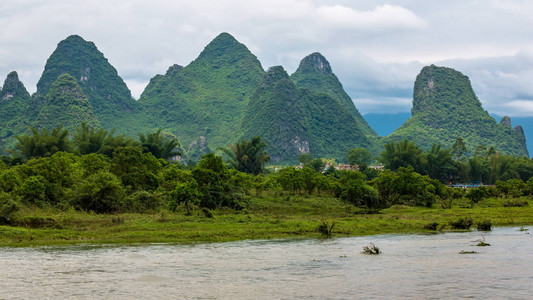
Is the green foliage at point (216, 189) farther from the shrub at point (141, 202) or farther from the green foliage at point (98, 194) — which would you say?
the green foliage at point (98, 194)

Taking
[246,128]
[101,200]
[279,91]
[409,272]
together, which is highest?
[279,91]

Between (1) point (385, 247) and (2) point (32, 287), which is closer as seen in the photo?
(2) point (32, 287)

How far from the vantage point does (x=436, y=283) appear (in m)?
17.2

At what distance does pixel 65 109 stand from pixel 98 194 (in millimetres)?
135211

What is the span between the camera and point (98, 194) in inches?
1320

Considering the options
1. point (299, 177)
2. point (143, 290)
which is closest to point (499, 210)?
point (299, 177)

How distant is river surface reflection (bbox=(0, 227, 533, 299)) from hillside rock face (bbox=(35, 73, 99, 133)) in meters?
136

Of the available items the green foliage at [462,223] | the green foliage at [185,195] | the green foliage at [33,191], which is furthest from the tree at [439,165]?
the green foliage at [33,191]

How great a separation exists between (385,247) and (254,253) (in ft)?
21.6

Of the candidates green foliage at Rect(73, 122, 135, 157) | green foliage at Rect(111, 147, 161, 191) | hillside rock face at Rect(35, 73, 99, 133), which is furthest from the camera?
hillside rock face at Rect(35, 73, 99, 133)

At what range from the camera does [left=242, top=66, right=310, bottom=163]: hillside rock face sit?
185 m

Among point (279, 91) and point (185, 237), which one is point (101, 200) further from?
point (279, 91)

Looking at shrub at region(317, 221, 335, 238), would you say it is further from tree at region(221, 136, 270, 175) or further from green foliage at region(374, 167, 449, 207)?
tree at region(221, 136, 270, 175)

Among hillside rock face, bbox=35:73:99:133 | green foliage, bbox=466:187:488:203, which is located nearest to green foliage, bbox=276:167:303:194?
green foliage, bbox=466:187:488:203
